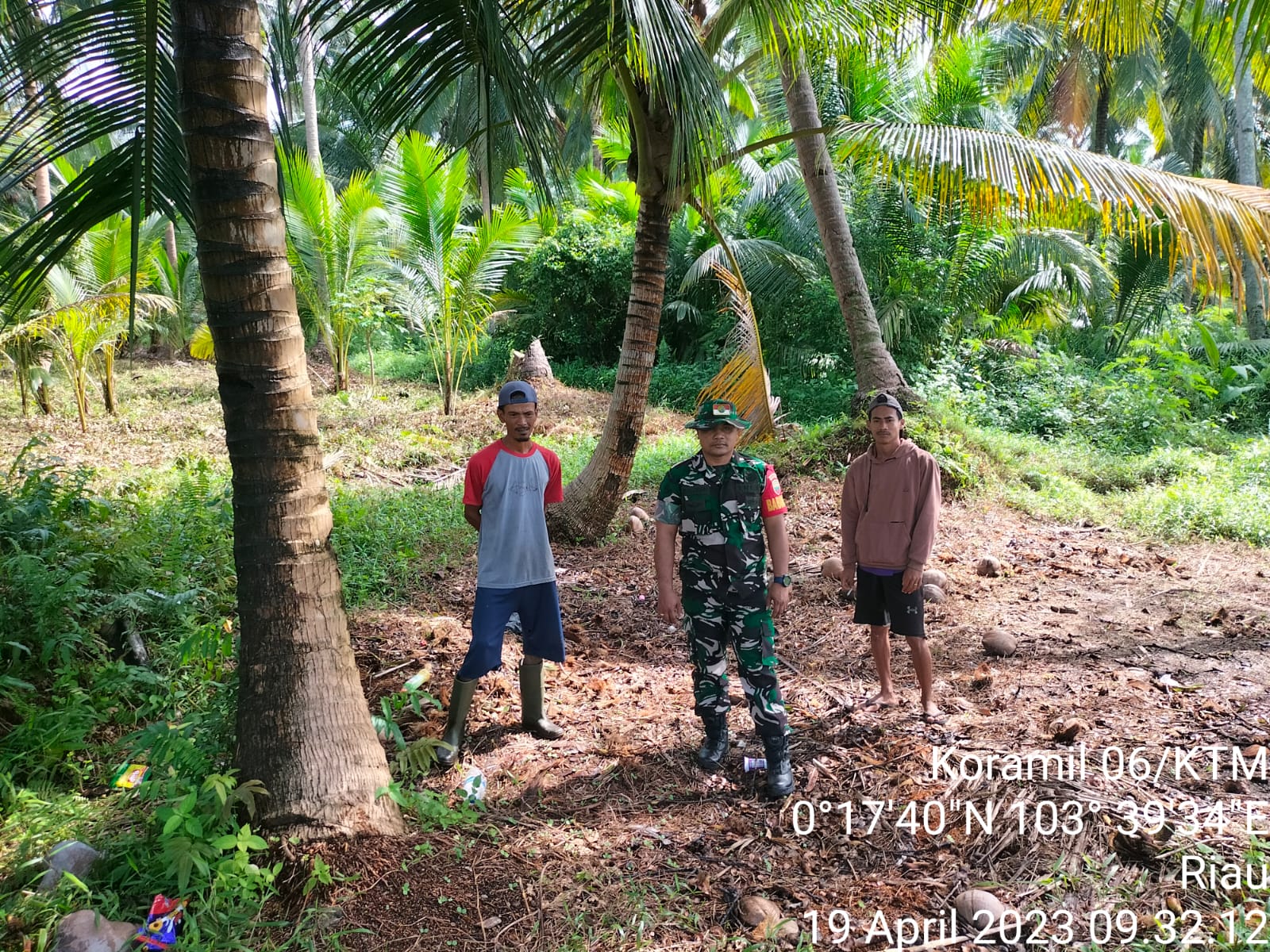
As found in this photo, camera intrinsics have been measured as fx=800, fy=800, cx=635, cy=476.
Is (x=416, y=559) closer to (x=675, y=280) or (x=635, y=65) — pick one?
(x=635, y=65)

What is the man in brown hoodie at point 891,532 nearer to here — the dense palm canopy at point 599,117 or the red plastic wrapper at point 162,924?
the dense palm canopy at point 599,117

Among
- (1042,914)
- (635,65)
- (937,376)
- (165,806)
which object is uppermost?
(635,65)

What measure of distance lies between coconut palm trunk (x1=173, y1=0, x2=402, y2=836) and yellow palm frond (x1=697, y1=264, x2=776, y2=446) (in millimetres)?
4438

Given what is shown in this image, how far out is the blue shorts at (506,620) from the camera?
349 cm

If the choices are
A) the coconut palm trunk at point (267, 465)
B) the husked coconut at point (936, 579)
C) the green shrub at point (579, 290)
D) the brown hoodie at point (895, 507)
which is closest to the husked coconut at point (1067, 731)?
the brown hoodie at point (895, 507)

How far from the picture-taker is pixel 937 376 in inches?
464

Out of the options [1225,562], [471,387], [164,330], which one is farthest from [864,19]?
[164,330]

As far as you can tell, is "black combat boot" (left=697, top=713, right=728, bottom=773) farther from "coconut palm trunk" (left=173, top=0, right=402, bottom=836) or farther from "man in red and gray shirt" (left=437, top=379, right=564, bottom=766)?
"coconut palm trunk" (left=173, top=0, right=402, bottom=836)

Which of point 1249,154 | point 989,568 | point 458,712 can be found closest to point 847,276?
point 989,568

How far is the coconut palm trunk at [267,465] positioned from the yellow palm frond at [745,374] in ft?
14.6

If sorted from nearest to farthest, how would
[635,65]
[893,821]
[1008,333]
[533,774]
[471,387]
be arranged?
[893,821] < [533,774] < [635,65] < [1008,333] < [471,387]

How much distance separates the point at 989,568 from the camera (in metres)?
6.30

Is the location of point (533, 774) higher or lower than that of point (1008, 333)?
lower

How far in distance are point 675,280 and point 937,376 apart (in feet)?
21.4
